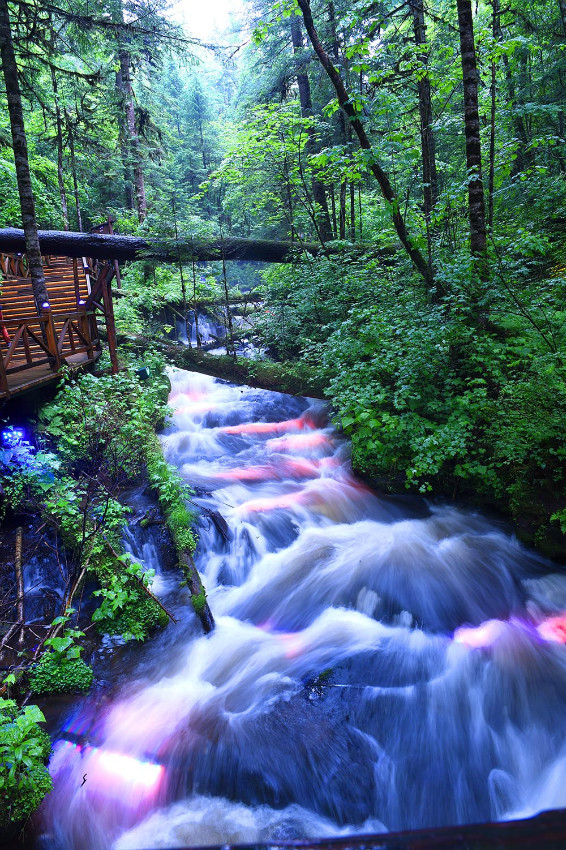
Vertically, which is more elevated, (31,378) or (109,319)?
(109,319)

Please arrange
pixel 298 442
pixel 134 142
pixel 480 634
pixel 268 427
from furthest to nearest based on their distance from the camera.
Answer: pixel 134 142 < pixel 268 427 < pixel 298 442 < pixel 480 634

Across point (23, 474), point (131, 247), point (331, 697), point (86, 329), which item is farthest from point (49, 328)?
point (331, 697)

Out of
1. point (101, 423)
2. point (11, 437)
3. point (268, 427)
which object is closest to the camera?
point (11, 437)

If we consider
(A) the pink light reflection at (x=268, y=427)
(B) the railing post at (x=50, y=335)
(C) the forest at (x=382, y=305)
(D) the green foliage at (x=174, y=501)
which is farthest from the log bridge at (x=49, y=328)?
(A) the pink light reflection at (x=268, y=427)

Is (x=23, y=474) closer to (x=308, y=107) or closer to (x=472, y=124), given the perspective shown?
(x=472, y=124)

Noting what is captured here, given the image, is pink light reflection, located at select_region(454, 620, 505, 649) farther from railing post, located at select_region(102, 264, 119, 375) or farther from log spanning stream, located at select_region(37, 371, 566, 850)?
railing post, located at select_region(102, 264, 119, 375)

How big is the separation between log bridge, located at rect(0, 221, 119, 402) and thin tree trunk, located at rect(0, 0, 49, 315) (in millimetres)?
695

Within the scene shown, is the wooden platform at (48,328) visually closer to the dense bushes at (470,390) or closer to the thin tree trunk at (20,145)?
the thin tree trunk at (20,145)

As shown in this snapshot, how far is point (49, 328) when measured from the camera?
863cm

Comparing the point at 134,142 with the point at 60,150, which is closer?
the point at 60,150

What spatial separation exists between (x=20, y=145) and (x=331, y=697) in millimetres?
10216

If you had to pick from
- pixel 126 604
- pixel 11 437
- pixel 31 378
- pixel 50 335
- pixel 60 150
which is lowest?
pixel 126 604

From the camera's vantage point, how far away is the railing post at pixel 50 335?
28.2ft

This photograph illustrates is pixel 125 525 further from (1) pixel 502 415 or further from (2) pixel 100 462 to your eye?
(1) pixel 502 415
